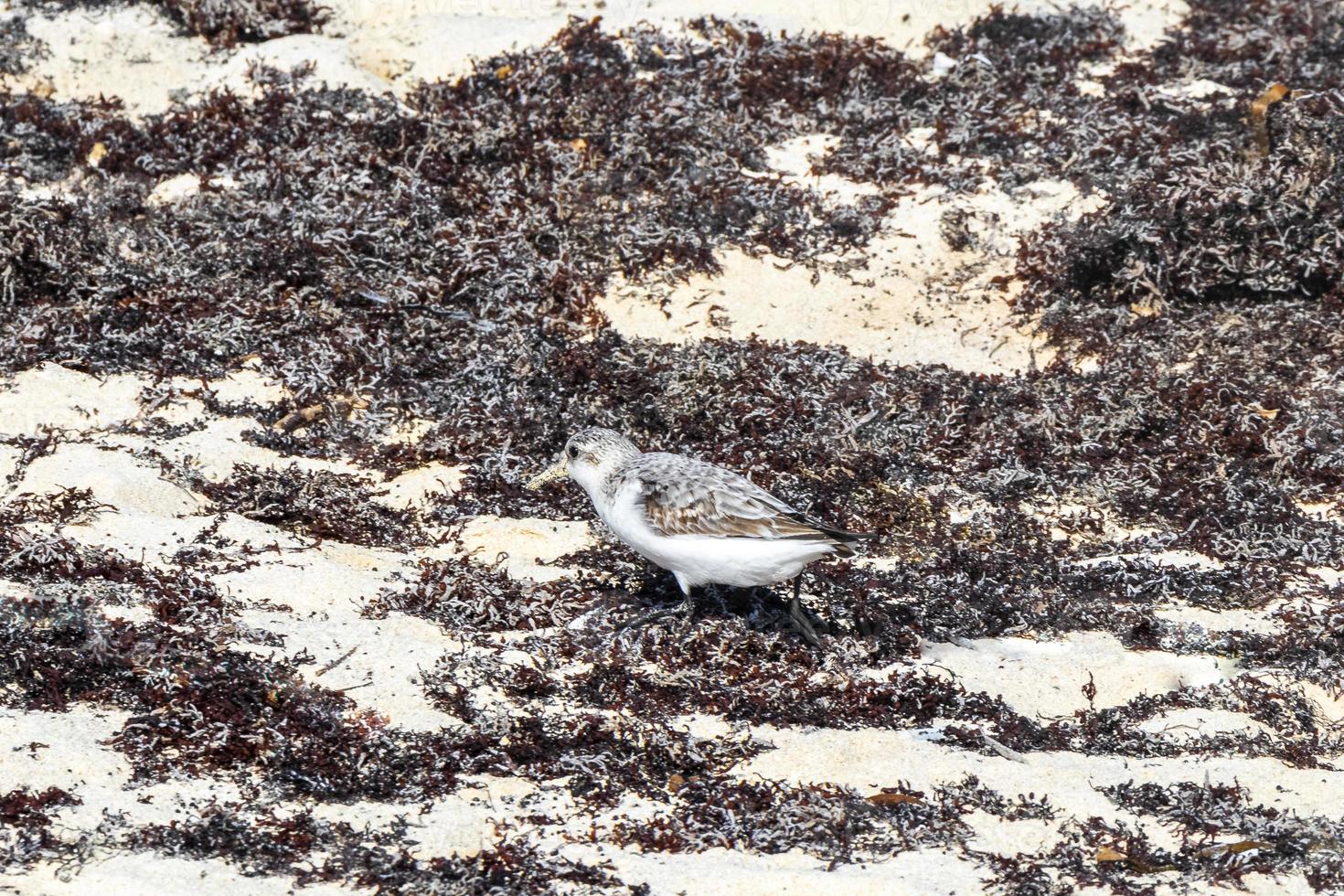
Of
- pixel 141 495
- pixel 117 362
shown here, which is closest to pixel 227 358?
pixel 117 362

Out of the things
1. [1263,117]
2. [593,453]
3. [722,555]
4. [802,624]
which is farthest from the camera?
[1263,117]

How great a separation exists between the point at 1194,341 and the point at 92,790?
7.11 metres

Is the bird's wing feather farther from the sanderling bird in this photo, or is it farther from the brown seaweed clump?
the brown seaweed clump

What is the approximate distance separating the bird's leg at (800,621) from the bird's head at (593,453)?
1129 millimetres

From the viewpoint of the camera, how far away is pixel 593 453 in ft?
23.7

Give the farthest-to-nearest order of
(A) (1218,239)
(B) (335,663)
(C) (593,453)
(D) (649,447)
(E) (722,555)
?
(A) (1218,239), (D) (649,447), (C) (593,453), (E) (722,555), (B) (335,663)

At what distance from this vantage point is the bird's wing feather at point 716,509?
6.41 meters

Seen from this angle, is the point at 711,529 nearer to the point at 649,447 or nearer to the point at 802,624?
the point at 802,624

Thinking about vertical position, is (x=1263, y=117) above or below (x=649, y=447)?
above

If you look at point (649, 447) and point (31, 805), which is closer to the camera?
point (31, 805)

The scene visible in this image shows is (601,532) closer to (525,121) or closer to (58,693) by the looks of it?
(58,693)

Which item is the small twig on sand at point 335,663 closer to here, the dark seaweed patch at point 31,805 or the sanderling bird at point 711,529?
the dark seaweed patch at point 31,805

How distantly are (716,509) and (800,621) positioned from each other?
2.11 feet

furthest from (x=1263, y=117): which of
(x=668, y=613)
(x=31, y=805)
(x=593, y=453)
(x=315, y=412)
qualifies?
(x=31, y=805)
